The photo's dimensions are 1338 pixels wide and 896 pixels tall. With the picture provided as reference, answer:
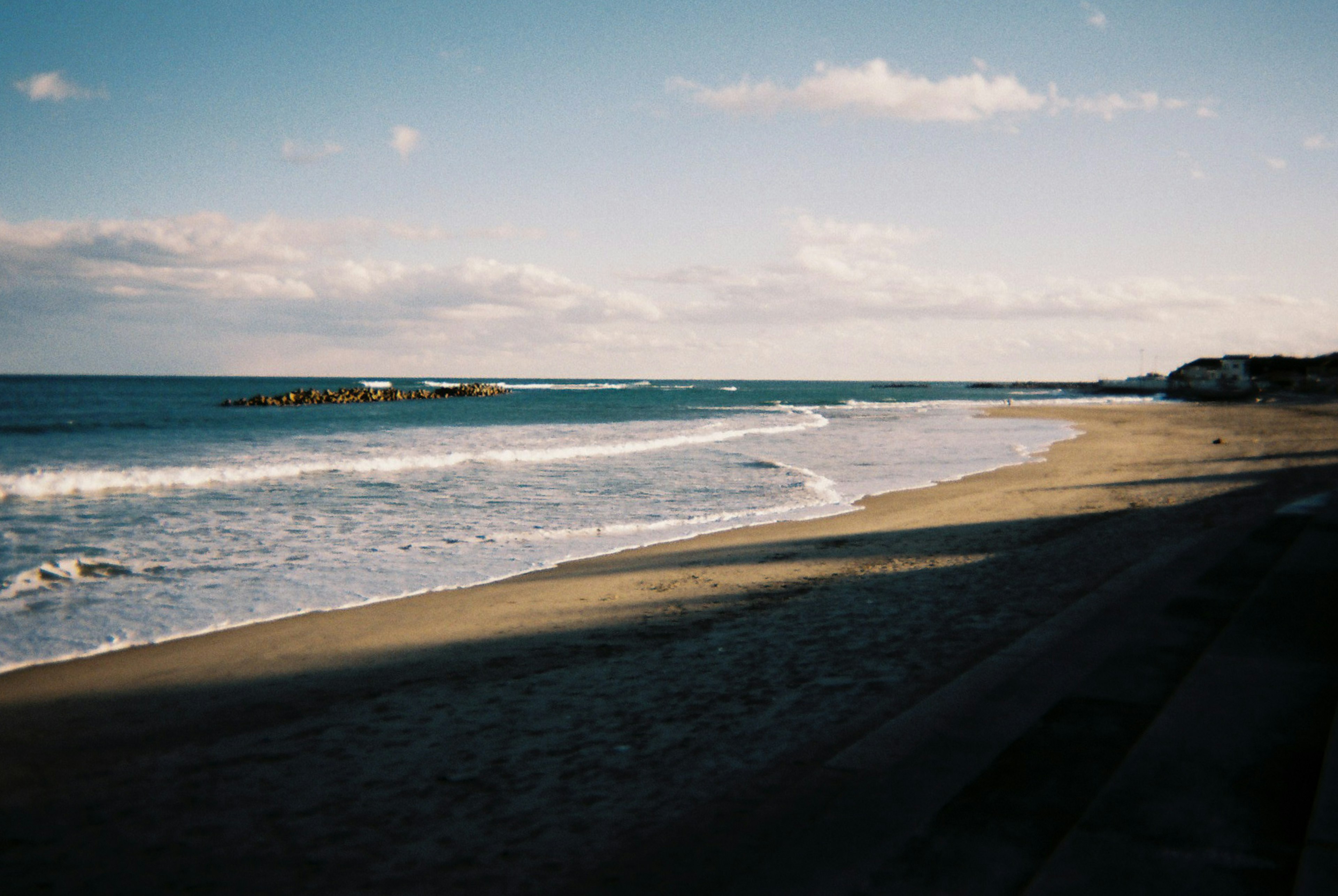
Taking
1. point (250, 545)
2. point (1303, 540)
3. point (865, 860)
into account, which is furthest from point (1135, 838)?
point (250, 545)

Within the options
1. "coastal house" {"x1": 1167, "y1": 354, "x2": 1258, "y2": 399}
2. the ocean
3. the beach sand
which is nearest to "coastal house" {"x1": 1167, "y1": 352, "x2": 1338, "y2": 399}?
"coastal house" {"x1": 1167, "y1": 354, "x2": 1258, "y2": 399}

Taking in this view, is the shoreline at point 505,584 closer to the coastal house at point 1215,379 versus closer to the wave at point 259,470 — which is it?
the wave at point 259,470

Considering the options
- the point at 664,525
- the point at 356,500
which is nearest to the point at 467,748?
the point at 664,525

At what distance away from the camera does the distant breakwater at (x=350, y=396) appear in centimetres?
7656

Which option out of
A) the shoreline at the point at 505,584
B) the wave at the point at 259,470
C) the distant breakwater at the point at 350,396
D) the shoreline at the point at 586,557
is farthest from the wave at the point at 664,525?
the distant breakwater at the point at 350,396

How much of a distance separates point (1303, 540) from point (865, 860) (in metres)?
7.42

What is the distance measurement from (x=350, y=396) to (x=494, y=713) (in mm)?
89803

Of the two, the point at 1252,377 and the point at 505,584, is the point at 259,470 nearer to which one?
the point at 505,584

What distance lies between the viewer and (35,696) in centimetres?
580

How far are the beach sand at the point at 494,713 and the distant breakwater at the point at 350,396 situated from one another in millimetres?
73682

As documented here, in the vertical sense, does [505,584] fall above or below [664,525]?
below

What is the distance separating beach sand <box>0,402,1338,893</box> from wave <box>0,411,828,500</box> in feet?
45.3

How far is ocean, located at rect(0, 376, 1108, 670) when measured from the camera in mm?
8867

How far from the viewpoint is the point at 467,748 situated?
4.59m
